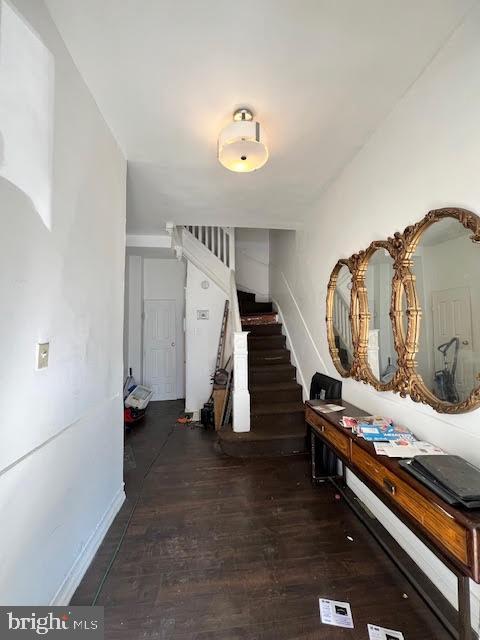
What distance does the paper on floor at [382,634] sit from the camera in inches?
49.1

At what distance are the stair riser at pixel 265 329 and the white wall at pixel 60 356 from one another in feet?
9.17

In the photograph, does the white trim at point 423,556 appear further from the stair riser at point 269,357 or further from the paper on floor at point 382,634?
the stair riser at point 269,357

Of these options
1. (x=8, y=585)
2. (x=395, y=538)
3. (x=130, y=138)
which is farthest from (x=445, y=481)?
(x=130, y=138)

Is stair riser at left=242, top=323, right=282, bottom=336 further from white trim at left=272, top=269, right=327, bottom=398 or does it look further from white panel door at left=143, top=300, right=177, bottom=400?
white panel door at left=143, top=300, right=177, bottom=400

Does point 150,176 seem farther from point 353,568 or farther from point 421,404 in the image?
point 353,568

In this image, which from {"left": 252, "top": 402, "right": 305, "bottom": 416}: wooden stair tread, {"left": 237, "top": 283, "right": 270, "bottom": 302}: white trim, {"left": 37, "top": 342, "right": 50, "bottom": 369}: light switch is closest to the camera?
{"left": 37, "top": 342, "right": 50, "bottom": 369}: light switch

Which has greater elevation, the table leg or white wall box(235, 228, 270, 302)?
white wall box(235, 228, 270, 302)

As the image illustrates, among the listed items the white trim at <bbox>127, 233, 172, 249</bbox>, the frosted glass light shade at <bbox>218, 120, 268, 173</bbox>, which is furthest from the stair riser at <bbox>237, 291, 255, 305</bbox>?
the frosted glass light shade at <bbox>218, 120, 268, 173</bbox>

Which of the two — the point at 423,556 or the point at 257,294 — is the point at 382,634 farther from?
the point at 257,294

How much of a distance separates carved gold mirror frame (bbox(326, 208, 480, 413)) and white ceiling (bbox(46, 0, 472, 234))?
87 centimetres

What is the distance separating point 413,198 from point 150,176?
2.20 meters

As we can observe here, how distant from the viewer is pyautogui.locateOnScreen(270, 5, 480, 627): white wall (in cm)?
130

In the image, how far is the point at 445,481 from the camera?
1081mm

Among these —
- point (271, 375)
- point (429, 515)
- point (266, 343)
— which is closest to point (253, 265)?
point (266, 343)
